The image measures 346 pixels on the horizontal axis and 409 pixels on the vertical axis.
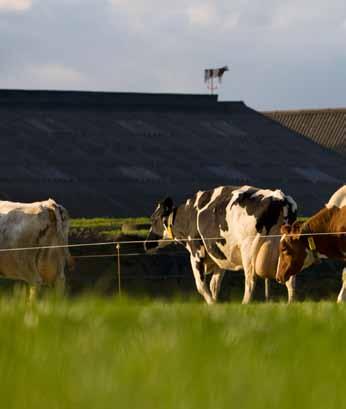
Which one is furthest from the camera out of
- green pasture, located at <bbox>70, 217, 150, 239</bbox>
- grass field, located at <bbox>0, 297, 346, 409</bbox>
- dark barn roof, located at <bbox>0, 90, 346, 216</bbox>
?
dark barn roof, located at <bbox>0, 90, 346, 216</bbox>

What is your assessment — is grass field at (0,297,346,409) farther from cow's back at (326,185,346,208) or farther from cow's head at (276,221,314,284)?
cow's head at (276,221,314,284)

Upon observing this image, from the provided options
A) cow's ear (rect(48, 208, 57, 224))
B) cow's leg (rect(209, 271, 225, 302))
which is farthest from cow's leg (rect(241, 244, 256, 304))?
cow's ear (rect(48, 208, 57, 224))

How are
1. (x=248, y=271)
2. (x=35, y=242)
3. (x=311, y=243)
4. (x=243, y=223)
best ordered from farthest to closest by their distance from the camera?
(x=35, y=242), (x=243, y=223), (x=248, y=271), (x=311, y=243)

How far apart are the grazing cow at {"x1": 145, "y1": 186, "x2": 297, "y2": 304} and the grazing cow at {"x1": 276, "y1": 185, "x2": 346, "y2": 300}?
23.3 inches

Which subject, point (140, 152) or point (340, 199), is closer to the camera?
point (340, 199)

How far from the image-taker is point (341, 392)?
4.87 metres

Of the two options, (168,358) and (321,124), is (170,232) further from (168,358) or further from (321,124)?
(321,124)

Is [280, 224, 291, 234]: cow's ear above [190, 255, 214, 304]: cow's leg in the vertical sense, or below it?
above

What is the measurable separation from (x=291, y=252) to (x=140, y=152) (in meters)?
32.6

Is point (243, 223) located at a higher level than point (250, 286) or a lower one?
higher

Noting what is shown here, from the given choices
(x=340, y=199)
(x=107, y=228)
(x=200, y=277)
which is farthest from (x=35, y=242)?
(x=107, y=228)

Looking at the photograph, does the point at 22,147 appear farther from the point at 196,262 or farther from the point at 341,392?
the point at 341,392

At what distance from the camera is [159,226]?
981 inches

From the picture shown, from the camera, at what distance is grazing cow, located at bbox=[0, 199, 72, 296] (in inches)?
849
